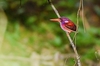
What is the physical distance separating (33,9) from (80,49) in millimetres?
489

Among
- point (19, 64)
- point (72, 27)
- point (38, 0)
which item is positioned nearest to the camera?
point (72, 27)

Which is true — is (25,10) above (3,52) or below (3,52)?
above

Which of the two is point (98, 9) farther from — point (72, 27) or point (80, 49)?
point (72, 27)

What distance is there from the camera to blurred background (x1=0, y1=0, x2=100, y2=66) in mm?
1733

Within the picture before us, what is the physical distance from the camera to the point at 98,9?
234 cm

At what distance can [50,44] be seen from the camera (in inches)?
78.4

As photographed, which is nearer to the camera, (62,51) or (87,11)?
(62,51)

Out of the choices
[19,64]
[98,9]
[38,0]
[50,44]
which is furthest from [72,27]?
[98,9]

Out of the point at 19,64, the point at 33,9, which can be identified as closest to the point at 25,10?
the point at 33,9

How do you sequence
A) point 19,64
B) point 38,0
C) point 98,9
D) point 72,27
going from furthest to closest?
point 98,9 → point 38,0 → point 19,64 → point 72,27

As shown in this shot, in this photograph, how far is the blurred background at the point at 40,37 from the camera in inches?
68.2

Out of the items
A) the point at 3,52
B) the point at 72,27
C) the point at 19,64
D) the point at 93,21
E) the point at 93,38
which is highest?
the point at 93,21

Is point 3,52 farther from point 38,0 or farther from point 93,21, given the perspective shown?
point 93,21

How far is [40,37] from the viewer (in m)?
2.07
